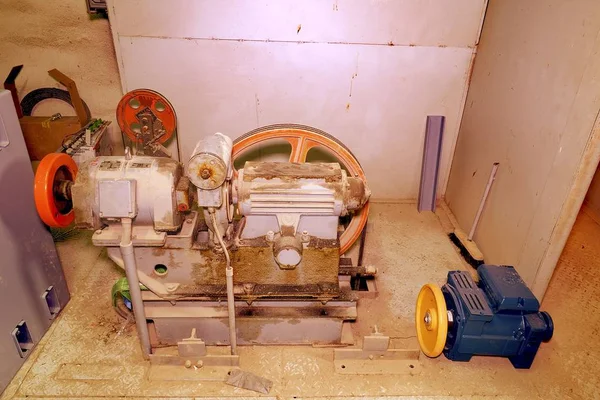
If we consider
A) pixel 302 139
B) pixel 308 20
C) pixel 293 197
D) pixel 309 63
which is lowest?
pixel 293 197

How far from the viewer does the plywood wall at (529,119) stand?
1731 mm

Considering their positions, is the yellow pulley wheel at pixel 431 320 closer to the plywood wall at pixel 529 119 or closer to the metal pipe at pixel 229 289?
the plywood wall at pixel 529 119

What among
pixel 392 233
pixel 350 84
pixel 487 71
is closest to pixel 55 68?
pixel 350 84

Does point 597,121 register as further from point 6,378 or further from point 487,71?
point 6,378

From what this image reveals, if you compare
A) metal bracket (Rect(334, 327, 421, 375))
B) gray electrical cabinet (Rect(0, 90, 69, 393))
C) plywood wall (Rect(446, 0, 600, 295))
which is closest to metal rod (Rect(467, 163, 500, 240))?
plywood wall (Rect(446, 0, 600, 295))

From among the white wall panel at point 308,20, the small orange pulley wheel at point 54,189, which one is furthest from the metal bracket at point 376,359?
the white wall panel at point 308,20

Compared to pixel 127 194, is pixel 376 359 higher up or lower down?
lower down

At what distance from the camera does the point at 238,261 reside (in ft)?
5.66

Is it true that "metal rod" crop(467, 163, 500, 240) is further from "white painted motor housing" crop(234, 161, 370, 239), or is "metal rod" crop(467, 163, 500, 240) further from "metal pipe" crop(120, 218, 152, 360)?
"metal pipe" crop(120, 218, 152, 360)

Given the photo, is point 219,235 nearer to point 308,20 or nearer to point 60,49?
point 308,20

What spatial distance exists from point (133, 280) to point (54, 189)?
0.48 m

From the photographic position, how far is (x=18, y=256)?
1693mm

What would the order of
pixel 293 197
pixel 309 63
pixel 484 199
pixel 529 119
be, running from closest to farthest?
pixel 293 197 → pixel 529 119 → pixel 484 199 → pixel 309 63

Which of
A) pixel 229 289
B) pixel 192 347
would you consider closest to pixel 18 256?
pixel 192 347
